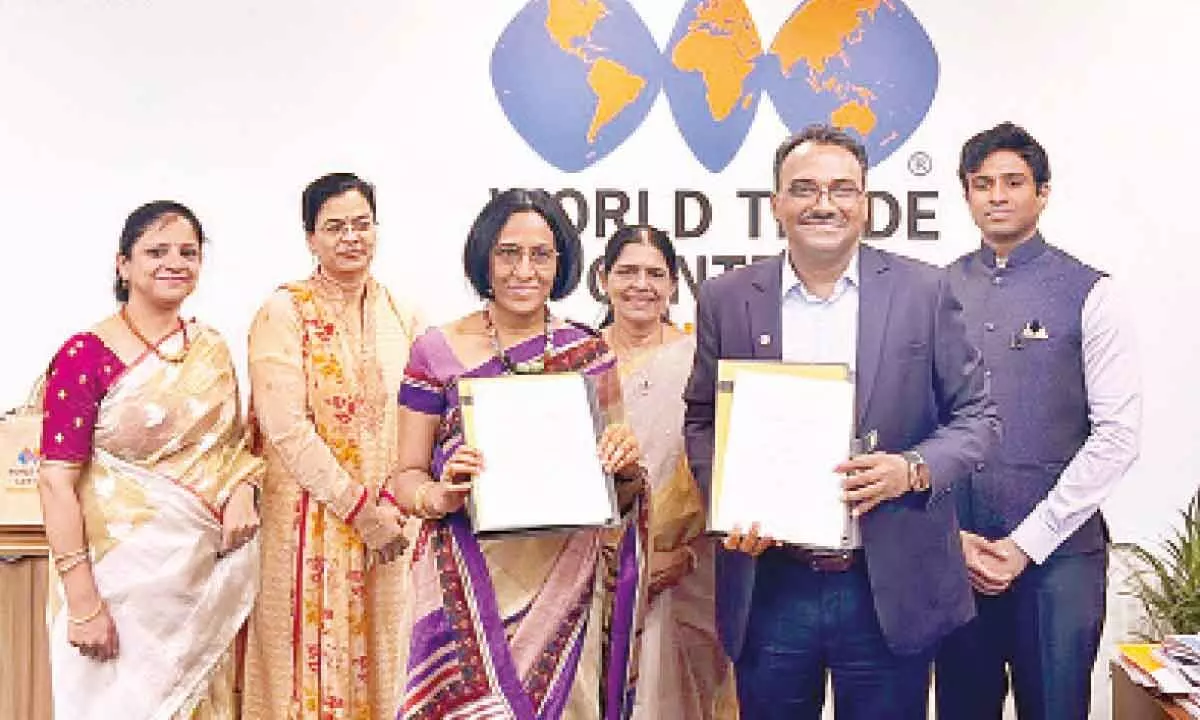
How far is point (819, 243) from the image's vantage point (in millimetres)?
2291

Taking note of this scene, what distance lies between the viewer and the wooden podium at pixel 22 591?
10.8ft

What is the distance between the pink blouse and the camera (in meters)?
2.69

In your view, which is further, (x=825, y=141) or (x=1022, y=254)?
(x=1022, y=254)

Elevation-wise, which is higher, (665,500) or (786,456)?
(786,456)

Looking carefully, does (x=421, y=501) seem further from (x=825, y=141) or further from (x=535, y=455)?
(x=825, y=141)

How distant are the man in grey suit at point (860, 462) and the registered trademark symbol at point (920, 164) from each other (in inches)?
47.9

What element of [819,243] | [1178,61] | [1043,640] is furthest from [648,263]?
[1178,61]

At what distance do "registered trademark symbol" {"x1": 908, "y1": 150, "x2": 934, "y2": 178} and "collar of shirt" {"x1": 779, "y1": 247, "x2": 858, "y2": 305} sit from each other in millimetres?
1240

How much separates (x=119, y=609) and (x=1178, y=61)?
3092mm

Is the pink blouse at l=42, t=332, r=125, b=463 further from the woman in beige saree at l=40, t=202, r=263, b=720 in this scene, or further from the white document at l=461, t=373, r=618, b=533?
the white document at l=461, t=373, r=618, b=533

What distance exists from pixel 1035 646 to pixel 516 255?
1643mm

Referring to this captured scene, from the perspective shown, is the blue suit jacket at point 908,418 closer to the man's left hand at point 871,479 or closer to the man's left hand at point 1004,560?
the man's left hand at point 871,479

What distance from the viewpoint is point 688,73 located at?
3.52 m

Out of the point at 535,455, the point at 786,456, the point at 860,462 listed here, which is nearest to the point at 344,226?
the point at 535,455
